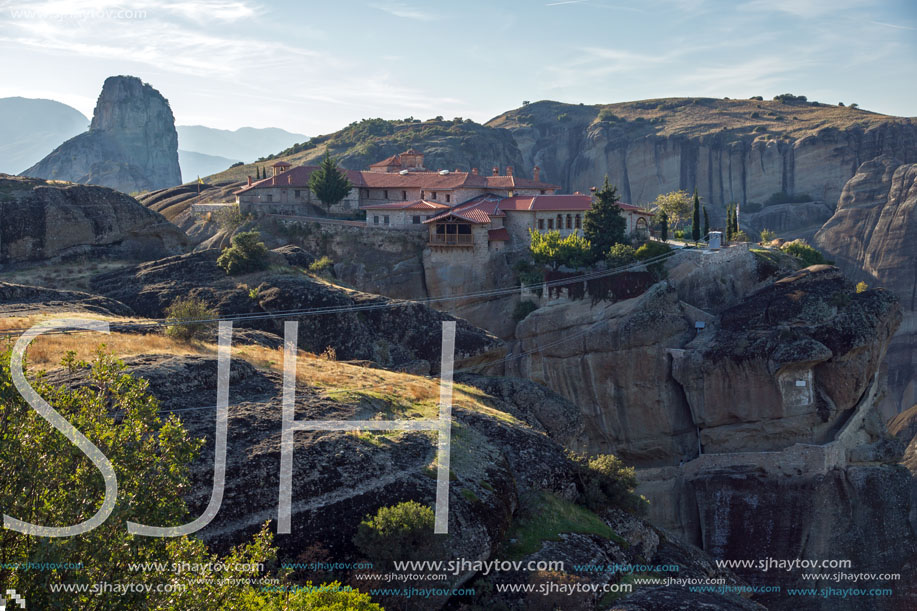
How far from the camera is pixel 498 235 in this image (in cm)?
5503

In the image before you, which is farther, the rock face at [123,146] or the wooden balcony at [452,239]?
the rock face at [123,146]

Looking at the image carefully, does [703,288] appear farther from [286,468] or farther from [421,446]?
[286,468]

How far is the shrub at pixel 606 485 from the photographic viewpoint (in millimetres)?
23438

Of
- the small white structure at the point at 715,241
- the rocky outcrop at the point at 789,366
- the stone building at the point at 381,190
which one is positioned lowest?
the rocky outcrop at the point at 789,366

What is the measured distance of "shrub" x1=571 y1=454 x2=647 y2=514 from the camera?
23438 mm

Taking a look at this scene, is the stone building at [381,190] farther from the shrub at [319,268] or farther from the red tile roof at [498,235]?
the shrub at [319,268]

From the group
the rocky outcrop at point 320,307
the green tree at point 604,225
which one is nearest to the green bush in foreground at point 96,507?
the rocky outcrop at point 320,307

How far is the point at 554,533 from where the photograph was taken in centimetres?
2025

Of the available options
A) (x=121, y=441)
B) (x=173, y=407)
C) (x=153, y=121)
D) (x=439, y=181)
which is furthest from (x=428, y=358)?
(x=153, y=121)

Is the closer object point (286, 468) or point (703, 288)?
point (286, 468)

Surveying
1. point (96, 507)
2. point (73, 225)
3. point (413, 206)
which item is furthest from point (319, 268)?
point (96, 507)

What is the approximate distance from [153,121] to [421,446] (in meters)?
175
